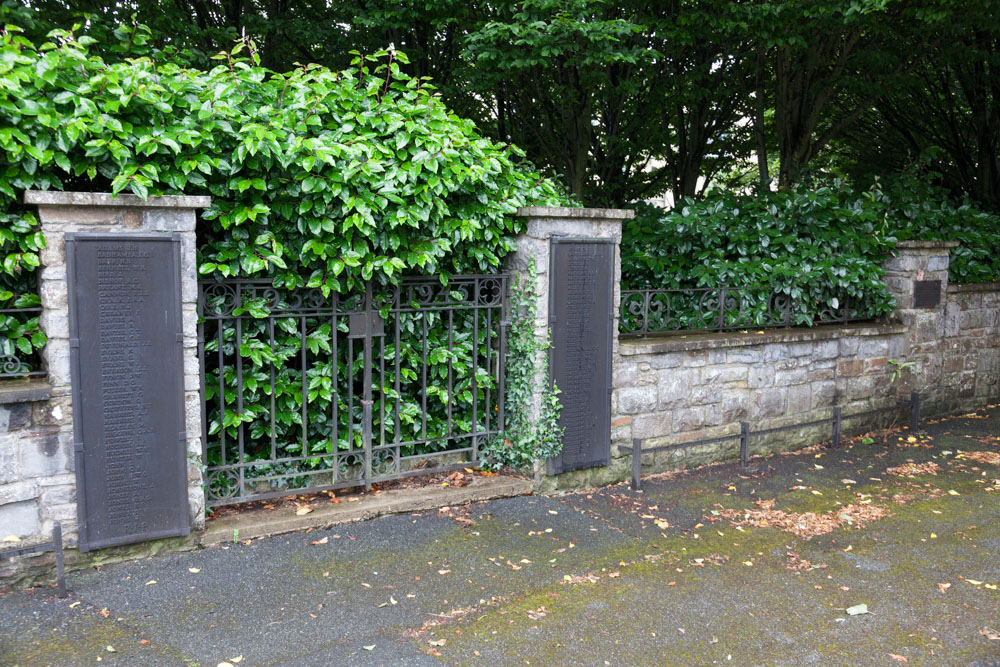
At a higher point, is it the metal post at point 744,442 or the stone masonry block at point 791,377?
the stone masonry block at point 791,377

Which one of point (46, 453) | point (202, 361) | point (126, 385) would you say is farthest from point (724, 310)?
point (46, 453)

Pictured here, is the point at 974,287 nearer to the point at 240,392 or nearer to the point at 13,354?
the point at 240,392

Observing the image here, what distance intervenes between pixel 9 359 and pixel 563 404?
338 centimetres

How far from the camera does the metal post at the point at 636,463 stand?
226 inches

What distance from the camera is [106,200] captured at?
393 centimetres

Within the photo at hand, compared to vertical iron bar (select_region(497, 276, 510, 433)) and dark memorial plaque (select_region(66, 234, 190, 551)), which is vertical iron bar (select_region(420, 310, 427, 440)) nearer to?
vertical iron bar (select_region(497, 276, 510, 433))

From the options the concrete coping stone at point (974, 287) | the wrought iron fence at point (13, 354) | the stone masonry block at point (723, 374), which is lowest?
the stone masonry block at point (723, 374)

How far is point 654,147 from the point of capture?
44.8 ft

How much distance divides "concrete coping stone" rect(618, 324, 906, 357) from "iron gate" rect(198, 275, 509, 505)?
3.90 ft

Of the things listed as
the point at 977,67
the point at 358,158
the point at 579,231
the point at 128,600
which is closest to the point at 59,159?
the point at 358,158

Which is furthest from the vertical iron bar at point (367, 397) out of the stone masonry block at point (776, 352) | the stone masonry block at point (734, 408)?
the stone masonry block at point (776, 352)

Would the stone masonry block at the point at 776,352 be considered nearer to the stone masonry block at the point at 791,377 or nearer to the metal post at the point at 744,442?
the stone masonry block at the point at 791,377

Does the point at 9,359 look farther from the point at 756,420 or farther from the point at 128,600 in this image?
the point at 756,420

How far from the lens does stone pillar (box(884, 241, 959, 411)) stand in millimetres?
7762
